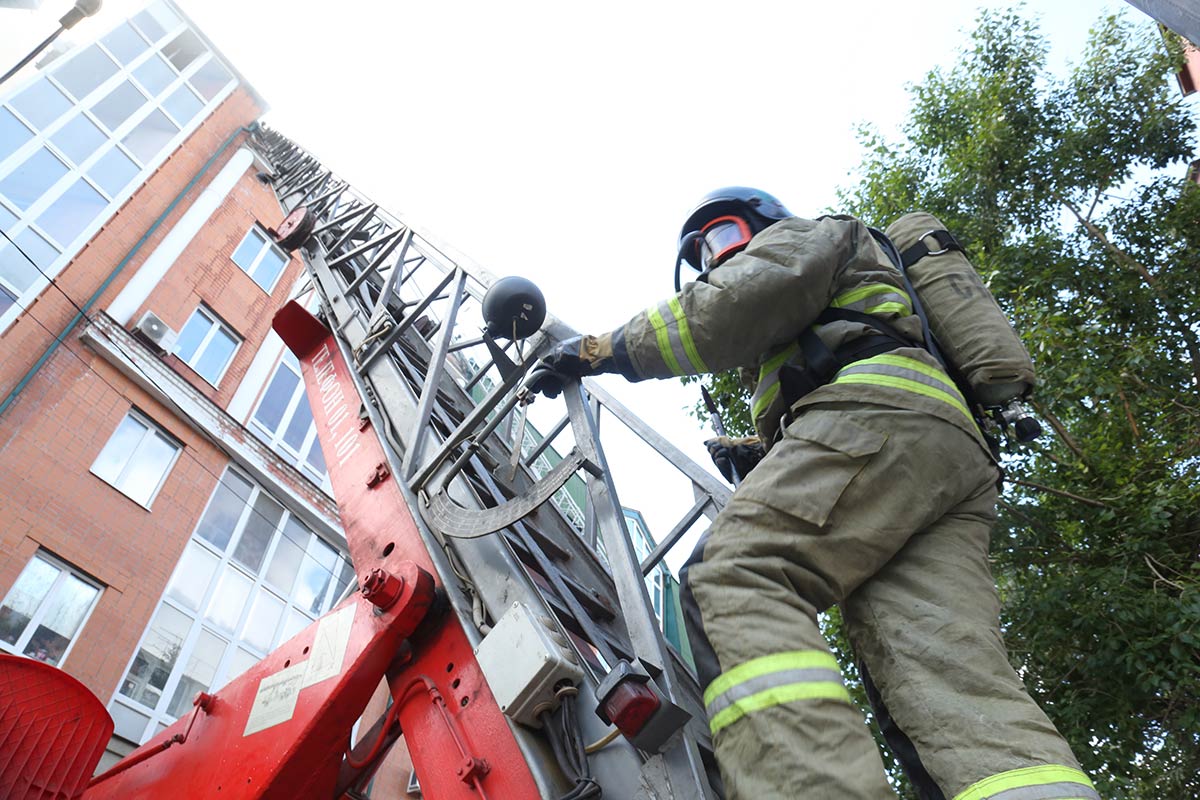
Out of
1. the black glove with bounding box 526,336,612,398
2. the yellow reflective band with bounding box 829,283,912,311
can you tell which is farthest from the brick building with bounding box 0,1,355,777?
the yellow reflective band with bounding box 829,283,912,311

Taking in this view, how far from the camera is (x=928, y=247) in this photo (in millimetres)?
2602

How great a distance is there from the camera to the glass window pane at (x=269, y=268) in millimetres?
11992

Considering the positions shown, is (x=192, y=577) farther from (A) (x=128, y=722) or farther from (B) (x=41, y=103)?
(B) (x=41, y=103)

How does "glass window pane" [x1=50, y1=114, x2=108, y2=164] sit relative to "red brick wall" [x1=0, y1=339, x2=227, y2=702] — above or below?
above

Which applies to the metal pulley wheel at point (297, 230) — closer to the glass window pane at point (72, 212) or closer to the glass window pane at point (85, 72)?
the glass window pane at point (72, 212)

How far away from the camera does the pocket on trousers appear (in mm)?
1741

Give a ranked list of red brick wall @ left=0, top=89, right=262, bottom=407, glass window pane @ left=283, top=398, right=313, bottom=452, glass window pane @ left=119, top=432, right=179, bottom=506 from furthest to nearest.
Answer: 1. glass window pane @ left=283, top=398, right=313, bottom=452
2. glass window pane @ left=119, top=432, right=179, bottom=506
3. red brick wall @ left=0, top=89, right=262, bottom=407

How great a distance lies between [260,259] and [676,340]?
39.0ft

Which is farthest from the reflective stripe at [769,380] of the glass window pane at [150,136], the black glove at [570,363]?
the glass window pane at [150,136]

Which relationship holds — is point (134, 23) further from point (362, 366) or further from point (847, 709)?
point (847, 709)

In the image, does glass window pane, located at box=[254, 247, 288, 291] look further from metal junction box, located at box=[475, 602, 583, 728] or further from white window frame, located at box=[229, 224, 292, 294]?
metal junction box, located at box=[475, 602, 583, 728]

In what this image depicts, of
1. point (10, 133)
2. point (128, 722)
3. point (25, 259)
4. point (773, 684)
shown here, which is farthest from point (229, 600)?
point (773, 684)

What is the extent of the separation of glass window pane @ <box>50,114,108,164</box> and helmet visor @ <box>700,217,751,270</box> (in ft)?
33.7

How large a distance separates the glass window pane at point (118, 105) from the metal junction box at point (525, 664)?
11687 mm
